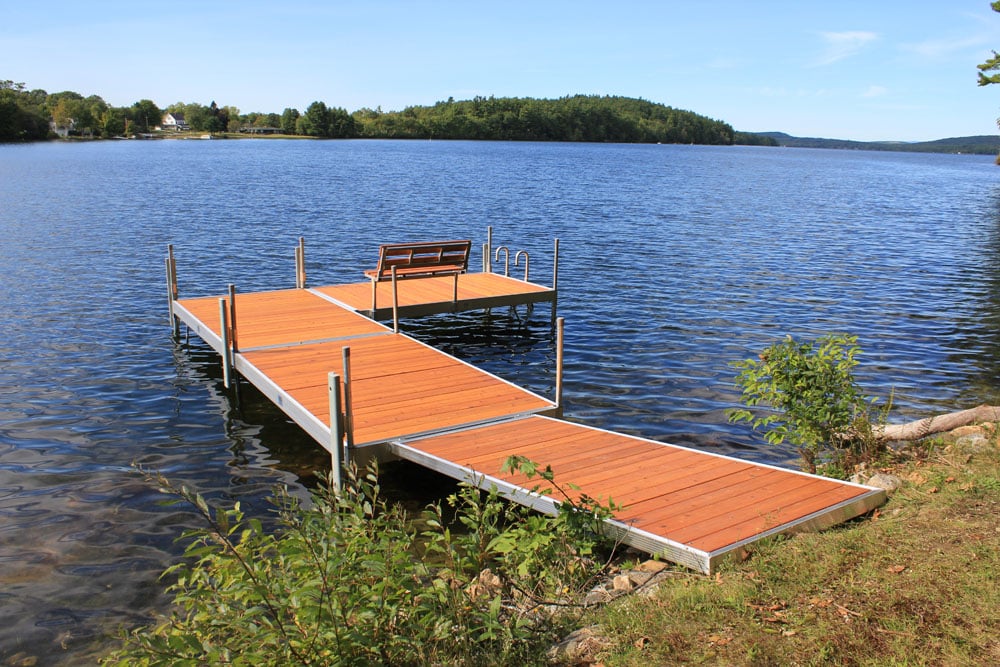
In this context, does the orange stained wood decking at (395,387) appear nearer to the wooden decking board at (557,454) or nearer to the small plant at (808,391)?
the wooden decking board at (557,454)

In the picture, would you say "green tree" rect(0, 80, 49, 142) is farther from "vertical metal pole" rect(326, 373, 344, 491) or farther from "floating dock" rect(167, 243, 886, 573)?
"vertical metal pole" rect(326, 373, 344, 491)

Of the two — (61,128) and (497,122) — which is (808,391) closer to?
(61,128)

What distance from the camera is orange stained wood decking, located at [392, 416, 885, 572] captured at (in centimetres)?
552

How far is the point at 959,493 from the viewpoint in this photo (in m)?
Result: 5.57

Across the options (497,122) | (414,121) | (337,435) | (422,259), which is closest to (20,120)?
A: (414,121)

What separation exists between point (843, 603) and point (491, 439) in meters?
3.94

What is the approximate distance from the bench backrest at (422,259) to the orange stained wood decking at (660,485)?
5.74 m

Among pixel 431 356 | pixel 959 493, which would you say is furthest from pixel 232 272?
pixel 959 493

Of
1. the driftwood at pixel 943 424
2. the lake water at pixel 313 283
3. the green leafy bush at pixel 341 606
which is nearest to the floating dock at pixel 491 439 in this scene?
the lake water at pixel 313 283

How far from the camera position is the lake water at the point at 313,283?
7297mm

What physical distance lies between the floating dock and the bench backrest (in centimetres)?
110

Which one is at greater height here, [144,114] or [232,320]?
[144,114]

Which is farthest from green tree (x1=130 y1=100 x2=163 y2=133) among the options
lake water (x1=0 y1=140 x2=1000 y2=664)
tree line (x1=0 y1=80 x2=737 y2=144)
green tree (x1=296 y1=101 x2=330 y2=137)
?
lake water (x1=0 y1=140 x2=1000 y2=664)

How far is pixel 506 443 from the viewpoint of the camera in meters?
7.50
